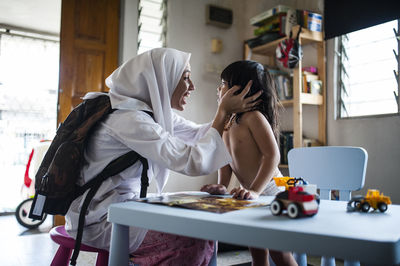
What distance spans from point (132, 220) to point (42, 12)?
5626mm

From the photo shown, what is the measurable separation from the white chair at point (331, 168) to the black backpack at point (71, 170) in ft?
2.71

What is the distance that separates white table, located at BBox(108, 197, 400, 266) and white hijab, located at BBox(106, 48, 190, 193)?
17.9 inches

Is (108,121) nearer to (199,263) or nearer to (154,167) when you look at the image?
(154,167)

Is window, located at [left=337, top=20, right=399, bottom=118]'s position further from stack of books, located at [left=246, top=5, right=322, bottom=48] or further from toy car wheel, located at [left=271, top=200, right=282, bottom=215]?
toy car wheel, located at [left=271, top=200, right=282, bottom=215]

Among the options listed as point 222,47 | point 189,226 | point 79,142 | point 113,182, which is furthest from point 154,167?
point 222,47

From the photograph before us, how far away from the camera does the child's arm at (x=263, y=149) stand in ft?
4.14

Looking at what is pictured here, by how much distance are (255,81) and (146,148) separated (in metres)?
0.76

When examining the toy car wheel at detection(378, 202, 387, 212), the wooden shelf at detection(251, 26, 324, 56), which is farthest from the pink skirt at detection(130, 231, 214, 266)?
the wooden shelf at detection(251, 26, 324, 56)

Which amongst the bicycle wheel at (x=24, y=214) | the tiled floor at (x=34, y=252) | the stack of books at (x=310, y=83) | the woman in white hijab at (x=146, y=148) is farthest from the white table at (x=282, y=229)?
the bicycle wheel at (x=24, y=214)

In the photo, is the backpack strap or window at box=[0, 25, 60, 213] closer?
the backpack strap

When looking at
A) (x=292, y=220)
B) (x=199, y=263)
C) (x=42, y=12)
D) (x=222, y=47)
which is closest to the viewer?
(x=292, y=220)

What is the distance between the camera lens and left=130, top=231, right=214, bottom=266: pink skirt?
0.97 meters

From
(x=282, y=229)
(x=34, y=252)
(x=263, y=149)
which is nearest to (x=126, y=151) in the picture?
(x=263, y=149)

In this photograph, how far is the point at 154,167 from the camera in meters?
1.16
